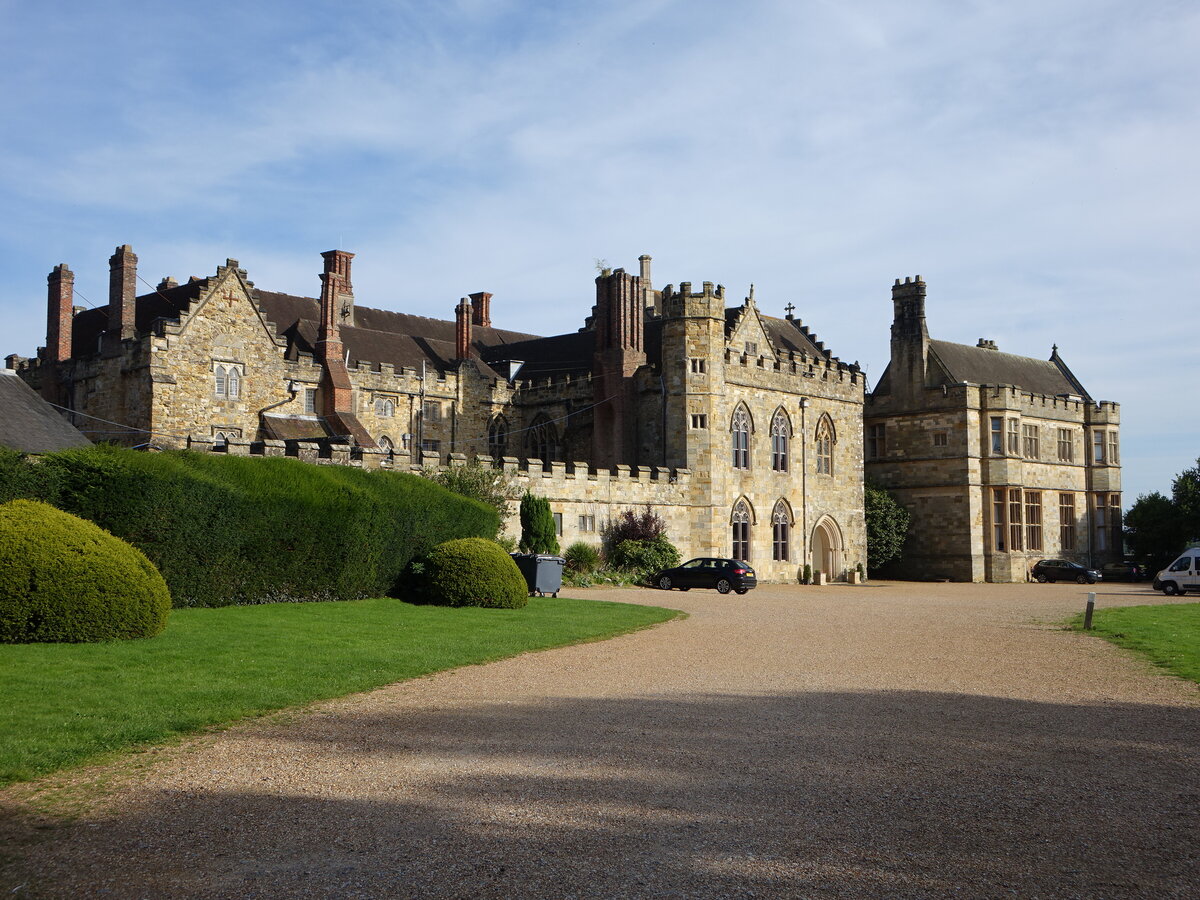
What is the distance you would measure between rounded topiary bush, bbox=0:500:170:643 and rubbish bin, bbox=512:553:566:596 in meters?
13.5

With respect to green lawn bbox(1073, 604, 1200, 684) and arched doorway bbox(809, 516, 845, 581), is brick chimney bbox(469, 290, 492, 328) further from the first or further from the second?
green lawn bbox(1073, 604, 1200, 684)

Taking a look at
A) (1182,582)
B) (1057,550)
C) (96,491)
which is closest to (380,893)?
(96,491)

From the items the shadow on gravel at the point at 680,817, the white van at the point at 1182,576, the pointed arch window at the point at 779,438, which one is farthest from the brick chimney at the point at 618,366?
the shadow on gravel at the point at 680,817

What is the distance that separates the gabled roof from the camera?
2103 inches

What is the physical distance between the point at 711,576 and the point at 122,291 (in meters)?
23.4

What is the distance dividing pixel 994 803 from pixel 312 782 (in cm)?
529

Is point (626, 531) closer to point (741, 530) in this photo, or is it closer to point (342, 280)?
point (741, 530)

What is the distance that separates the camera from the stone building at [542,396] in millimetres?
38906

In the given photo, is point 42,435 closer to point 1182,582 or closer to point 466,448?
point 466,448

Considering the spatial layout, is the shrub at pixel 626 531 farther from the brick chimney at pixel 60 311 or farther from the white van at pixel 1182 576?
the brick chimney at pixel 60 311

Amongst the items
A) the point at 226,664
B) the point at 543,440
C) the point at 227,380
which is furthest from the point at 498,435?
the point at 226,664

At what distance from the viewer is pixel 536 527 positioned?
119ft

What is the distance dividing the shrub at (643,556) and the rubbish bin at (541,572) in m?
8.53

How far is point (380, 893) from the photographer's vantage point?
6383mm
